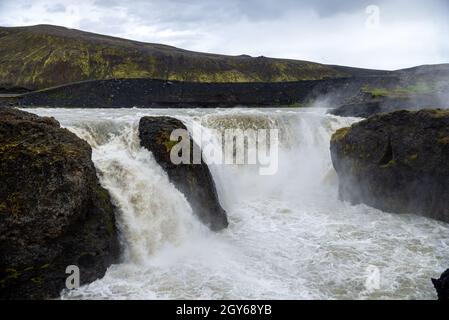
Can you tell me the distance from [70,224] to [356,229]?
29.9ft

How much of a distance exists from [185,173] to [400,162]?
7.97 meters

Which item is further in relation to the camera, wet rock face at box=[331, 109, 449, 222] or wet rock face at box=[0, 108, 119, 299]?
wet rock face at box=[331, 109, 449, 222]

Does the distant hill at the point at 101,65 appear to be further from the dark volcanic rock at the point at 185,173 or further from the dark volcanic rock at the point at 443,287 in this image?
the dark volcanic rock at the point at 443,287

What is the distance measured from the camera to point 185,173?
13312mm

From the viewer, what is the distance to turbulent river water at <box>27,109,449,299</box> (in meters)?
9.52

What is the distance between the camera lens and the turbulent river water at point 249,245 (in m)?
9.52

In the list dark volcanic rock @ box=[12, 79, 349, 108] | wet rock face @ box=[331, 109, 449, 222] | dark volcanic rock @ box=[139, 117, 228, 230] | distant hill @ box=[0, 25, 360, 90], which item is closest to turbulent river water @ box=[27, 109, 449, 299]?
dark volcanic rock @ box=[139, 117, 228, 230]

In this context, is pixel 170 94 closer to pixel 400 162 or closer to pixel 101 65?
pixel 101 65

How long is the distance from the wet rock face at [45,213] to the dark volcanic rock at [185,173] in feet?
9.73

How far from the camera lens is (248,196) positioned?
1853 centimetres

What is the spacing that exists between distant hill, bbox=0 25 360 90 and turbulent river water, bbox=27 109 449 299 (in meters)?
43.1

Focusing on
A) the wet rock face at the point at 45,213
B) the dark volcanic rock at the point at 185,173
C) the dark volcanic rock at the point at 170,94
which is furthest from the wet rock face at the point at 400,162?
the dark volcanic rock at the point at 170,94

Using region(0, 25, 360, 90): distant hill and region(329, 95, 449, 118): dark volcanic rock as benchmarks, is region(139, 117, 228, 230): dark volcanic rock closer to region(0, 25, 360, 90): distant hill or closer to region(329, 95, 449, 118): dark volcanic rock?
region(329, 95, 449, 118): dark volcanic rock

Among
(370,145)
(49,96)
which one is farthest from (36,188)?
(49,96)
